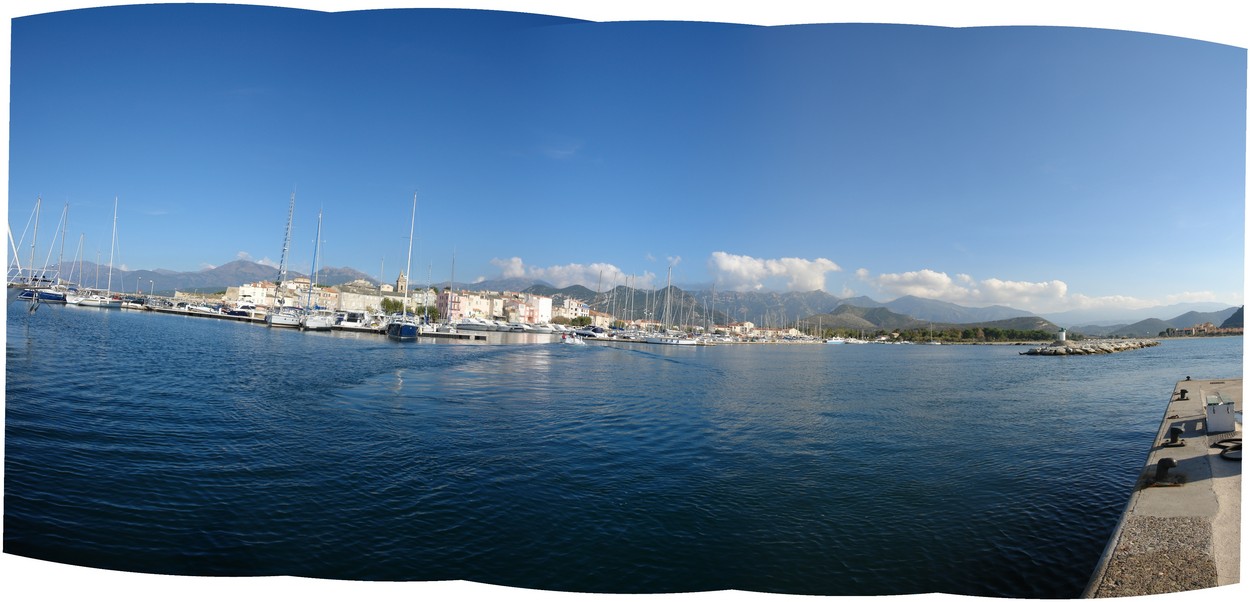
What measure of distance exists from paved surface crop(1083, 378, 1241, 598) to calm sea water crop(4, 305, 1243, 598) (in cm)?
40

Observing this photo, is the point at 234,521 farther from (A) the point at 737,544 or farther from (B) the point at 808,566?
(B) the point at 808,566

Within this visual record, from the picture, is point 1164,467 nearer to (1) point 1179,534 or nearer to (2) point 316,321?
(1) point 1179,534

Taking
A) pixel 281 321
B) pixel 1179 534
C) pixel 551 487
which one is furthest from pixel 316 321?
pixel 1179 534

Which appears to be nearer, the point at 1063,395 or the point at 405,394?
the point at 405,394

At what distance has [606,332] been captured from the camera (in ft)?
131

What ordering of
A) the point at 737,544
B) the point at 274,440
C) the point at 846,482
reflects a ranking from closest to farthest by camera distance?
the point at 737,544, the point at 846,482, the point at 274,440

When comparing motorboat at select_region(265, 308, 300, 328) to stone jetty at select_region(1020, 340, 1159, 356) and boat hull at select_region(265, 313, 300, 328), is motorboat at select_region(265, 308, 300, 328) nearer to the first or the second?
boat hull at select_region(265, 313, 300, 328)

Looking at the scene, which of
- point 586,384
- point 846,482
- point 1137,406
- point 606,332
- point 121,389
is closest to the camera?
point 846,482

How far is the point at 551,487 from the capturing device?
4000 mm

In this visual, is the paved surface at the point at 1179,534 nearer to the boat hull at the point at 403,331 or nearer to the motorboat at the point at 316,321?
the boat hull at the point at 403,331

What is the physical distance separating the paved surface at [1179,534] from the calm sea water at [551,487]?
1.30 ft

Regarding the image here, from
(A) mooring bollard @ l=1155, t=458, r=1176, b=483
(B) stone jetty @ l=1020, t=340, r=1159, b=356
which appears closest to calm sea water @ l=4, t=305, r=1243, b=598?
(A) mooring bollard @ l=1155, t=458, r=1176, b=483

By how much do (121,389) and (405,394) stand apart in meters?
3.23

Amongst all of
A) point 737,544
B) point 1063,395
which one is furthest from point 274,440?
point 1063,395
